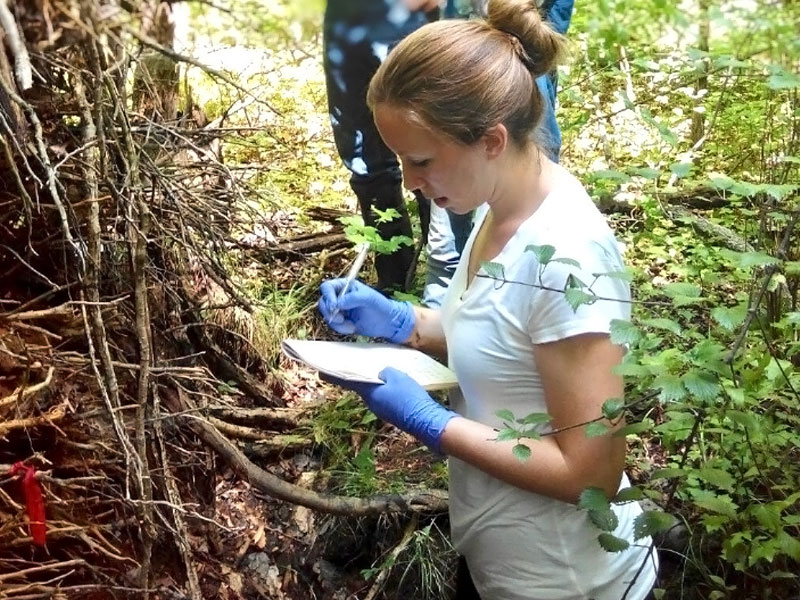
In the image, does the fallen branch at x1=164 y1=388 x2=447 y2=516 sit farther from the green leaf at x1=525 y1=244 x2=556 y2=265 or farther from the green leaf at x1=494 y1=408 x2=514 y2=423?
the green leaf at x1=525 y1=244 x2=556 y2=265

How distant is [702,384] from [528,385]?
230 millimetres

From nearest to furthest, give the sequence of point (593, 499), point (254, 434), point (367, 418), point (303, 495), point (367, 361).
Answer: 1. point (593, 499)
2. point (367, 361)
3. point (303, 495)
4. point (254, 434)
5. point (367, 418)

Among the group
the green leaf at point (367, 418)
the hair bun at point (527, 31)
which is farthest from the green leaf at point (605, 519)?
the green leaf at point (367, 418)

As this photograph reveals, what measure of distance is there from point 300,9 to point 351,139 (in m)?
1.17

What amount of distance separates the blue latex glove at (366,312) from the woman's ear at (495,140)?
0.48 meters

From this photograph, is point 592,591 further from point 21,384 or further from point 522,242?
point 21,384

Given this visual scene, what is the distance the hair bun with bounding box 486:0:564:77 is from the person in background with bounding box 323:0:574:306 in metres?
0.10

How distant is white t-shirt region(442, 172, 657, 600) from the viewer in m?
0.94

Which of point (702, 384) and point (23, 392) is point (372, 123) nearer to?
point (23, 392)

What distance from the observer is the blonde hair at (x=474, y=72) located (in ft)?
3.20

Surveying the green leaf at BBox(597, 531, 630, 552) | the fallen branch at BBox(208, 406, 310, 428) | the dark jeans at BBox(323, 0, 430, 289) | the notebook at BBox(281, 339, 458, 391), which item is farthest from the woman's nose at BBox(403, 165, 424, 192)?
the fallen branch at BBox(208, 406, 310, 428)

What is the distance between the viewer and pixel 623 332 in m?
0.85

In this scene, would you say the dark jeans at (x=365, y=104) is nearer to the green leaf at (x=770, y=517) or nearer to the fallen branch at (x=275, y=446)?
the fallen branch at (x=275, y=446)

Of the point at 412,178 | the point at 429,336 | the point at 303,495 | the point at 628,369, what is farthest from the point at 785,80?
the point at 303,495
